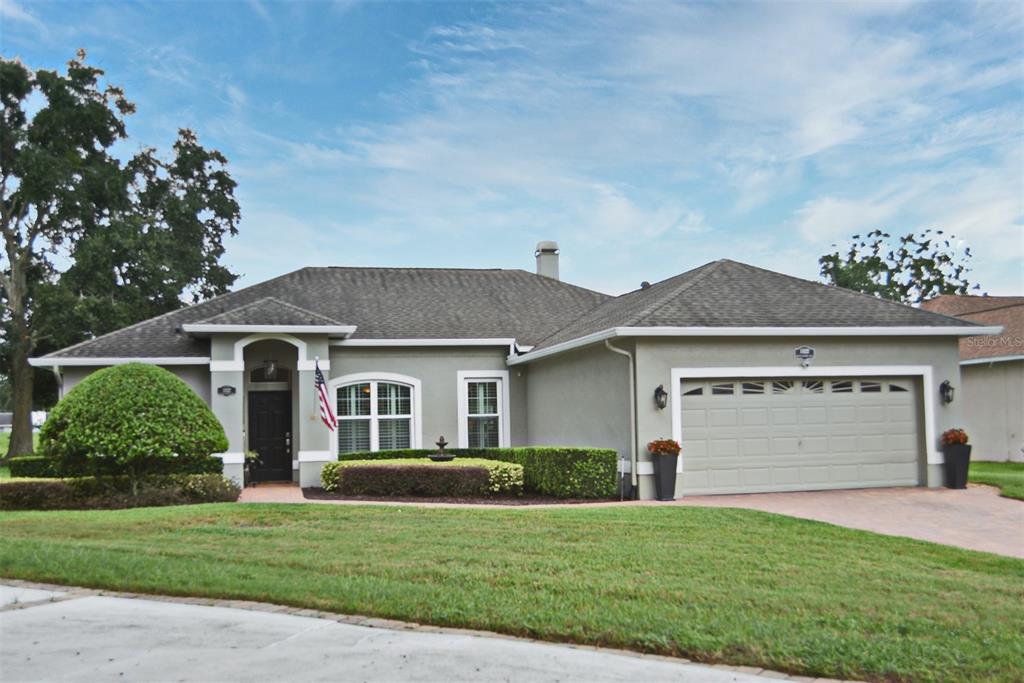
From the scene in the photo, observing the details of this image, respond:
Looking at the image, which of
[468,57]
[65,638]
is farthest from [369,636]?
[468,57]

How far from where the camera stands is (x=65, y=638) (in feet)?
18.8

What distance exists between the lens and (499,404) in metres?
18.4

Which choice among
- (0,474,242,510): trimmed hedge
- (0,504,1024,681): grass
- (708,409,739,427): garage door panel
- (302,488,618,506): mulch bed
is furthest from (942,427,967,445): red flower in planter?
(0,474,242,510): trimmed hedge

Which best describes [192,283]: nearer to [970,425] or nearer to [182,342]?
[182,342]

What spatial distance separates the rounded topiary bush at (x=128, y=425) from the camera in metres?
12.5

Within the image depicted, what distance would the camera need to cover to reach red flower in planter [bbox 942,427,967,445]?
14024 mm

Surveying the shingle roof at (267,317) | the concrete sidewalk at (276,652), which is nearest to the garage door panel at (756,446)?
the shingle roof at (267,317)

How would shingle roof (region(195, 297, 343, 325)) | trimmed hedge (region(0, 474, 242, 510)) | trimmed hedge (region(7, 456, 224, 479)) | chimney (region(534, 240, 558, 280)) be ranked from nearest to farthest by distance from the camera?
trimmed hedge (region(0, 474, 242, 510)), trimmed hedge (region(7, 456, 224, 479)), shingle roof (region(195, 297, 343, 325)), chimney (region(534, 240, 558, 280))

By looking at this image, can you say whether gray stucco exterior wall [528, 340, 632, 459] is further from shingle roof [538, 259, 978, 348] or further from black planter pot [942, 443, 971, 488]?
black planter pot [942, 443, 971, 488]

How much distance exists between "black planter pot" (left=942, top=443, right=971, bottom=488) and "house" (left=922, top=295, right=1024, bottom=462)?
805cm

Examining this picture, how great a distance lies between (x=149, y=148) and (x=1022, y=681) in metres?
→ 34.4

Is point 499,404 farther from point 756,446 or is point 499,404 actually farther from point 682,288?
point 756,446

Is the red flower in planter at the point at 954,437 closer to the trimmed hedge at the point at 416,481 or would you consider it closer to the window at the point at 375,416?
the trimmed hedge at the point at 416,481

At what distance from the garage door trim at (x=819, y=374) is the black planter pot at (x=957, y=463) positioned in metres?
0.22
